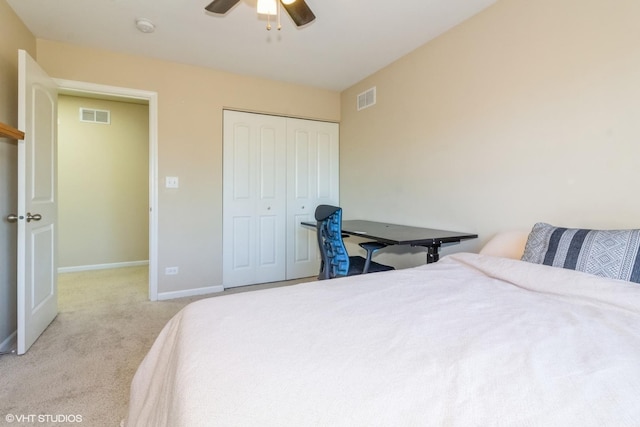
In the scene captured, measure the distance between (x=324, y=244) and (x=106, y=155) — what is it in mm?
3808

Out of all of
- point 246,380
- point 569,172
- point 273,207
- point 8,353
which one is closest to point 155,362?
point 246,380

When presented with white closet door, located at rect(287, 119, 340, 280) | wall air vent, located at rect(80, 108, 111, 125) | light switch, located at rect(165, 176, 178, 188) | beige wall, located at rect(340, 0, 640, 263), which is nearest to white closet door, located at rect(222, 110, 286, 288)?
white closet door, located at rect(287, 119, 340, 280)

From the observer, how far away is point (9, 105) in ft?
7.58

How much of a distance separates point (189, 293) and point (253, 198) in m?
1.25

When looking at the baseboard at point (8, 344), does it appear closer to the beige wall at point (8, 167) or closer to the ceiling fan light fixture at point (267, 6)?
the beige wall at point (8, 167)

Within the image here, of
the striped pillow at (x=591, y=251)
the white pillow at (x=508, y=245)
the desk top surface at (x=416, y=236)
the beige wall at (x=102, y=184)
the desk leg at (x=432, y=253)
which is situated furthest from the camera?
the beige wall at (x=102, y=184)

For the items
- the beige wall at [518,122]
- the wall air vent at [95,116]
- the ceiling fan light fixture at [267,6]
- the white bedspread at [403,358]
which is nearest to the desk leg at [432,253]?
the beige wall at [518,122]

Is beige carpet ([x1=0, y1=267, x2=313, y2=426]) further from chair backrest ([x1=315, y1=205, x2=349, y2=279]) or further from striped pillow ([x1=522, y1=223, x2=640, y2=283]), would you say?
striped pillow ([x1=522, y1=223, x2=640, y2=283])

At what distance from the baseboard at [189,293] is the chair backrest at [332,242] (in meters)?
1.59

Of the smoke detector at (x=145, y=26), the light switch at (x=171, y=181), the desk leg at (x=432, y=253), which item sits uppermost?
the smoke detector at (x=145, y=26)

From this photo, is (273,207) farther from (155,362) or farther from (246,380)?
(246,380)

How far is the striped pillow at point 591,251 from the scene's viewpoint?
1.30 meters

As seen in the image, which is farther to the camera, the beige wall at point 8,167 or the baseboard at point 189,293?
the baseboard at point 189,293

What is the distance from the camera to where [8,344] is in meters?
2.25
